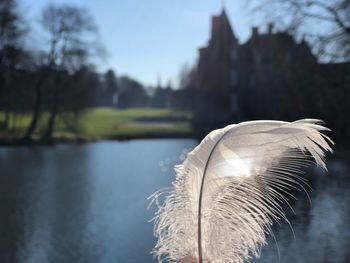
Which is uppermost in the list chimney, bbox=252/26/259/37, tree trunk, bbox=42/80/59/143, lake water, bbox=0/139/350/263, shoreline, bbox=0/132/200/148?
chimney, bbox=252/26/259/37

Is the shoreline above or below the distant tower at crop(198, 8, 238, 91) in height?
below

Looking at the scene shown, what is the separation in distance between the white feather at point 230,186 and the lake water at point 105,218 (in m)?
1.92

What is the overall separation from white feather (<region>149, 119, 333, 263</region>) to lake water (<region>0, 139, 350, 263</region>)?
1.92 metres

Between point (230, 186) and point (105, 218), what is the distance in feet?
25.1

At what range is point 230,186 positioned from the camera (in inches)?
127

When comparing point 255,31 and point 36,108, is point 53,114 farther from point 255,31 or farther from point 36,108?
point 255,31

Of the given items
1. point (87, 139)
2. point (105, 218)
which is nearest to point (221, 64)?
point (87, 139)

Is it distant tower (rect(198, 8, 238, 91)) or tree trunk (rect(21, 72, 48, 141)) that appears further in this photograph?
tree trunk (rect(21, 72, 48, 141))

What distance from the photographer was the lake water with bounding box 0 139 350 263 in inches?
299

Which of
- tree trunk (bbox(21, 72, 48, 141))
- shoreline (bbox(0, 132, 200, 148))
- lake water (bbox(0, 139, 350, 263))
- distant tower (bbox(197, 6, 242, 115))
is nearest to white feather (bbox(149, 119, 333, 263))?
lake water (bbox(0, 139, 350, 263))

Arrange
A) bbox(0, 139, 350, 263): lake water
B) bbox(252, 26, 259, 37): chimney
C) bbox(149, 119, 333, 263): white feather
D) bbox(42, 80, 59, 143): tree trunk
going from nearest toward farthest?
bbox(149, 119, 333, 263): white feather
bbox(0, 139, 350, 263): lake water
bbox(252, 26, 259, 37): chimney
bbox(42, 80, 59, 143): tree trunk

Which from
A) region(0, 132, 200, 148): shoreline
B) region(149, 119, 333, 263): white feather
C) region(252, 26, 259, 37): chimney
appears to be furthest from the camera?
region(0, 132, 200, 148): shoreline

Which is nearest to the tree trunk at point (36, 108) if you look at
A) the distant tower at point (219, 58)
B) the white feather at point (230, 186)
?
the distant tower at point (219, 58)

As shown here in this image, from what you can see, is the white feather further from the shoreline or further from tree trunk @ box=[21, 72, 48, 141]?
tree trunk @ box=[21, 72, 48, 141]
